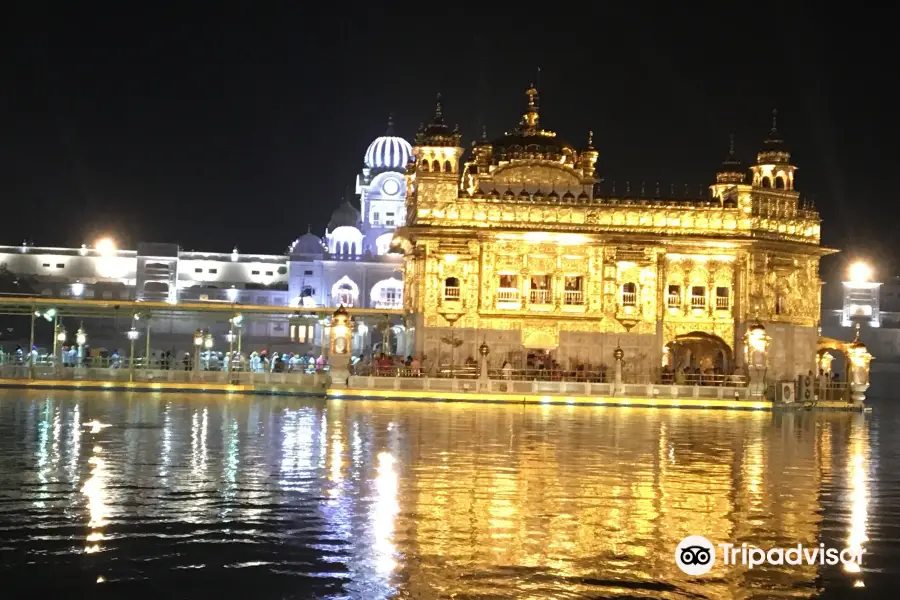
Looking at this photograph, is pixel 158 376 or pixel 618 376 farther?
pixel 158 376

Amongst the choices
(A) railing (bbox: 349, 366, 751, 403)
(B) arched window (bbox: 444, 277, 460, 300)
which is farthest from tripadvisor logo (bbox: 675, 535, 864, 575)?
(B) arched window (bbox: 444, 277, 460, 300)

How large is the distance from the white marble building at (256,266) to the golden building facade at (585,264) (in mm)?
34973

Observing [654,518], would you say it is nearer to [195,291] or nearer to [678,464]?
[678,464]

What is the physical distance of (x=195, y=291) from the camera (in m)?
91.1

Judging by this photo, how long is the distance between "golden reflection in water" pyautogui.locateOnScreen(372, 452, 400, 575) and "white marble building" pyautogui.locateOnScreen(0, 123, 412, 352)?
2663 inches

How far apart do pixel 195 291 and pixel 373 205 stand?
16.3 meters

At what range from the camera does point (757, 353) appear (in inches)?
1805

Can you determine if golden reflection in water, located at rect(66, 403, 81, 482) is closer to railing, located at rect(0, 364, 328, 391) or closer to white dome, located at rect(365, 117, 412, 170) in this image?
railing, located at rect(0, 364, 328, 391)

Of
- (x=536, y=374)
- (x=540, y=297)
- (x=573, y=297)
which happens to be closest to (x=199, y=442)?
(x=536, y=374)

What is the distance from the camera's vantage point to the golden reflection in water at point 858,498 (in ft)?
36.7

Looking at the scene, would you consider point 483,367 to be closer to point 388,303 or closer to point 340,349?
point 340,349

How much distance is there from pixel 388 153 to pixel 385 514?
86.5m

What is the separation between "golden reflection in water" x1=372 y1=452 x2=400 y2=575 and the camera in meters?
10.7

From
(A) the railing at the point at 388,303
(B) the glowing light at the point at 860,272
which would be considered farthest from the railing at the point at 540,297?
(B) the glowing light at the point at 860,272
